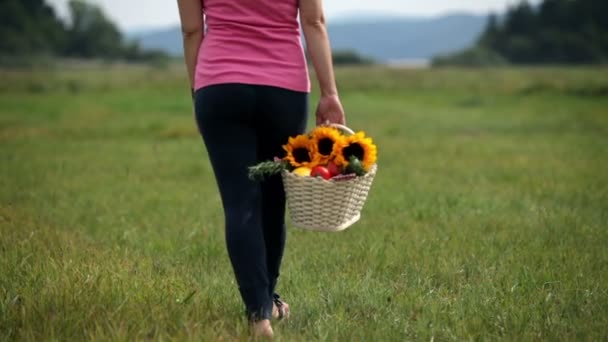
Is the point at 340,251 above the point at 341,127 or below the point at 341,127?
below

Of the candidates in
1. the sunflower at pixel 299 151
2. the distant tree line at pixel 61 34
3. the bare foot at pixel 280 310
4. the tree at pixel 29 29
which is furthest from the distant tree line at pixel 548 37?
the sunflower at pixel 299 151

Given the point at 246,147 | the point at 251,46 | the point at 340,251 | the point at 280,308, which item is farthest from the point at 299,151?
the point at 340,251

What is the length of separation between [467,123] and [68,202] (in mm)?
14507

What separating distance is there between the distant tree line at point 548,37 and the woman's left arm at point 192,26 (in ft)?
359

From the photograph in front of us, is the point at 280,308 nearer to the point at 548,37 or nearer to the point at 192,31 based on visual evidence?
the point at 192,31

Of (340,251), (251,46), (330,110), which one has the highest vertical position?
(251,46)

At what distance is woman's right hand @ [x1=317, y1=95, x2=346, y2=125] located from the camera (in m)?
3.97

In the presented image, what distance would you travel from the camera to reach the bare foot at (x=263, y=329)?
Result: 377cm

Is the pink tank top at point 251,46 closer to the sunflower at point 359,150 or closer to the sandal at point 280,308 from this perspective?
the sunflower at point 359,150

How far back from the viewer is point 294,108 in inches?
151

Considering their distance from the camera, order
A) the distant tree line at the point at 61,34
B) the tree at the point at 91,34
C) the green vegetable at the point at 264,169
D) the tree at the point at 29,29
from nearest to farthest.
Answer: the green vegetable at the point at 264,169 < the tree at the point at 29,29 < the distant tree line at the point at 61,34 < the tree at the point at 91,34

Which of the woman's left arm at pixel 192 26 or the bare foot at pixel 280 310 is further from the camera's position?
the bare foot at pixel 280 310

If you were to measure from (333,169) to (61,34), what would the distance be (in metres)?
110

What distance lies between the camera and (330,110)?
3994 millimetres
